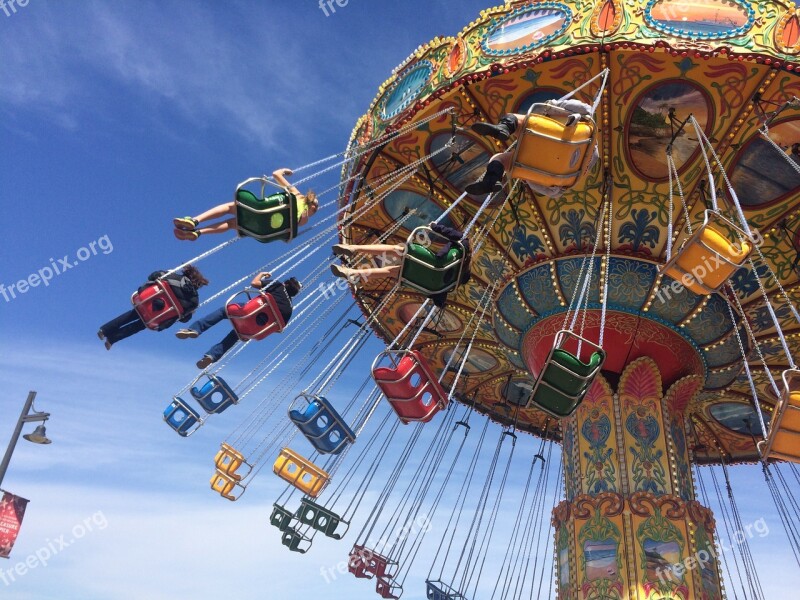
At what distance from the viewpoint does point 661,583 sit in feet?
28.0

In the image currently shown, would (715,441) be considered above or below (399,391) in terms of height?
above

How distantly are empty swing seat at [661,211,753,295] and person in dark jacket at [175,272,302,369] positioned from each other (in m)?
4.23

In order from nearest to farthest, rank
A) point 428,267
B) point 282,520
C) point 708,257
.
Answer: point 708,257 → point 428,267 → point 282,520

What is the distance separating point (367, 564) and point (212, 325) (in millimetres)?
6149

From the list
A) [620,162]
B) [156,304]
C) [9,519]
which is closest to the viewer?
[156,304]

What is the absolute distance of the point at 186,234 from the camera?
23.7 ft

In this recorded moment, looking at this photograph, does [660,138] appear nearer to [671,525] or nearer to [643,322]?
[643,322]

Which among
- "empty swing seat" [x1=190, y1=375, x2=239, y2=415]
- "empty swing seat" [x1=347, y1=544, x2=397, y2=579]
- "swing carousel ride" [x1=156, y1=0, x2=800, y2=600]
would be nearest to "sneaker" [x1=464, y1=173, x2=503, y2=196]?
"swing carousel ride" [x1=156, y1=0, x2=800, y2=600]

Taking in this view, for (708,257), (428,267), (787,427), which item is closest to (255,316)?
(428,267)

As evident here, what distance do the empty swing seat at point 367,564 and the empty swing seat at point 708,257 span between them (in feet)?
28.5

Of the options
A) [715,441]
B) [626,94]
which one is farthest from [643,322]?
[715,441]

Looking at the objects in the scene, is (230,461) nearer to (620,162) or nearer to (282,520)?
(282,520)

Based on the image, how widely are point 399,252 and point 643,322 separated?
4.54 metres

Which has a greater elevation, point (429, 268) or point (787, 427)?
point (787, 427)
